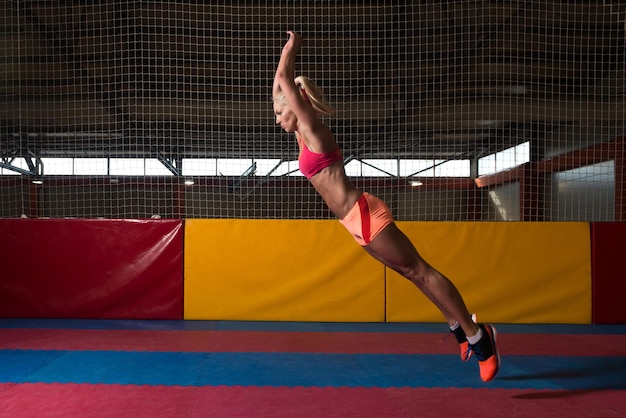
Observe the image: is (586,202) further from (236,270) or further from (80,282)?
(80,282)

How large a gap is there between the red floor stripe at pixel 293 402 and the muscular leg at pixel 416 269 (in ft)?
1.45

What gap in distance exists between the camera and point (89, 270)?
215 inches

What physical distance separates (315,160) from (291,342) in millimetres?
2211

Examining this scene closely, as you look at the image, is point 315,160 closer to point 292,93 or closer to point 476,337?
point 292,93

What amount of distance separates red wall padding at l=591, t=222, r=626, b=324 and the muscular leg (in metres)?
3.53

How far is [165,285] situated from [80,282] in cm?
99

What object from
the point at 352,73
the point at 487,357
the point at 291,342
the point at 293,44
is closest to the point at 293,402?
the point at 487,357

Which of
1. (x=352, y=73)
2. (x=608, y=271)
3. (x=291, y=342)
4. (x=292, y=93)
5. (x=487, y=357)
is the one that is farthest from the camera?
(x=352, y=73)

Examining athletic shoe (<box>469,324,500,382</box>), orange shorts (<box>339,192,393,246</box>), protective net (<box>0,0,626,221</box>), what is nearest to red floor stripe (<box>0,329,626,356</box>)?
athletic shoe (<box>469,324,500,382</box>)

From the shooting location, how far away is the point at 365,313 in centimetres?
539

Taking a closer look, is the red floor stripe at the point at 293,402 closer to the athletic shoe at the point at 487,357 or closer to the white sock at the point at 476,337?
the athletic shoe at the point at 487,357

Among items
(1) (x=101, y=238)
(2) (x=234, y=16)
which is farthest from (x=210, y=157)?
(1) (x=101, y=238)

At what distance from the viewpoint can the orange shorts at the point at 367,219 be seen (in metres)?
2.64

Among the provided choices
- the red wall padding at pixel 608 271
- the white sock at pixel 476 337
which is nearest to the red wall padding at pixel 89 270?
the white sock at pixel 476 337
